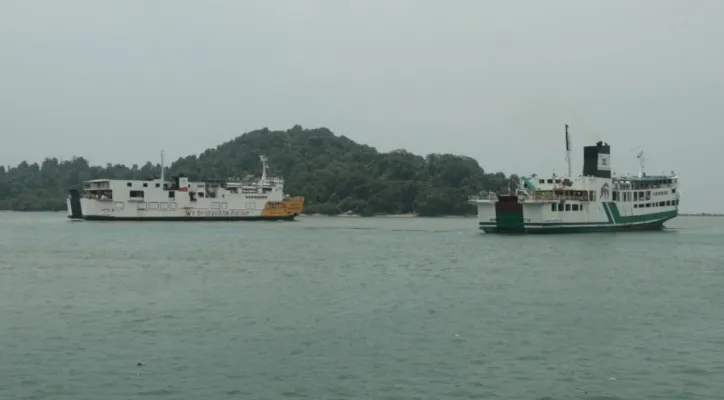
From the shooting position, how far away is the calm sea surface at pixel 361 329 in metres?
17.0

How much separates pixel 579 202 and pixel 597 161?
5.83 metres

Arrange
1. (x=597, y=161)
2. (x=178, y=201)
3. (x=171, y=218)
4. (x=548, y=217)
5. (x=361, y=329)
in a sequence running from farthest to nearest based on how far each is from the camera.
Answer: (x=171, y=218) < (x=178, y=201) < (x=597, y=161) < (x=548, y=217) < (x=361, y=329)

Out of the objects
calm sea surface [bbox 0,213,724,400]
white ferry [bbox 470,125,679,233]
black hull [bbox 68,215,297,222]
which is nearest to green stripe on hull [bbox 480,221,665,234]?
white ferry [bbox 470,125,679,233]

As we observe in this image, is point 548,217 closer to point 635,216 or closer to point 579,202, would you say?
point 579,202

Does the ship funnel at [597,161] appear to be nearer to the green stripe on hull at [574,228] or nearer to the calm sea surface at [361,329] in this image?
the green stripe on hull at [574,228]

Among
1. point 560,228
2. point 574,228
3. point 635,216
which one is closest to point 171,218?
point 560,228

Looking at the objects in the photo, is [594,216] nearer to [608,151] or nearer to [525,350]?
[608,151]

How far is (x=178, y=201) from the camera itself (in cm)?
11350

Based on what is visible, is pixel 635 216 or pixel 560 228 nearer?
pixel 560 228

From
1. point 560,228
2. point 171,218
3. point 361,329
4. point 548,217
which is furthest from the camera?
point 171,218

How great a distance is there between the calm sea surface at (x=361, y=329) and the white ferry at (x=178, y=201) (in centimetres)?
6469

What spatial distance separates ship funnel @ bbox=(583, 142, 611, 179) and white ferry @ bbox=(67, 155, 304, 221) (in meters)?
55.2

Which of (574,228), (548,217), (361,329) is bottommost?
(361,329)

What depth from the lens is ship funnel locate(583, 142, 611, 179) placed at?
250 feet
